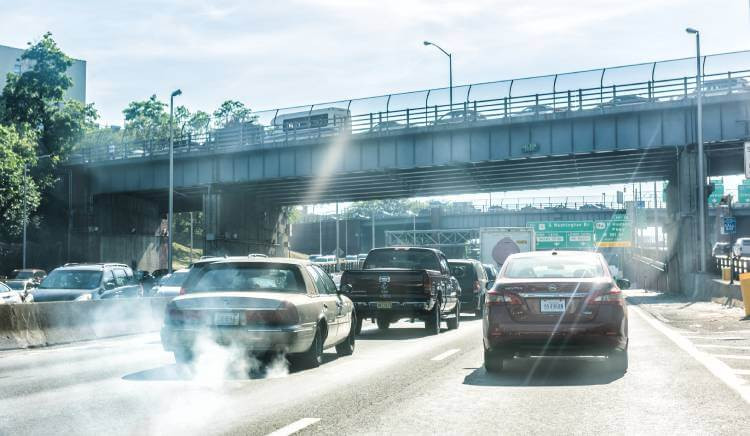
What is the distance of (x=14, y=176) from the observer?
59.8 meters

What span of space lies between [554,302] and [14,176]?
5430cm

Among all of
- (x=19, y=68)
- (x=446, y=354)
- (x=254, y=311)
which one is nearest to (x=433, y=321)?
(x=446, y=354)

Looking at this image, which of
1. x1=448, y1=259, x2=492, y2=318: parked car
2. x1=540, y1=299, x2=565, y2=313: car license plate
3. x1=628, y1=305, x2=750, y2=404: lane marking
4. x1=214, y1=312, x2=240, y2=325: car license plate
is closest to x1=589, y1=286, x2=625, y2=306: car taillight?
x1=540, y1=299, x2=565, y2=313: car license plate

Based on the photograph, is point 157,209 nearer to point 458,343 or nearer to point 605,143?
point 605,143

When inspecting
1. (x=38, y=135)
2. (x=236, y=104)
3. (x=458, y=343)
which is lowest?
(x=458, y=343)

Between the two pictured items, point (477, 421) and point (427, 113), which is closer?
point (477, 421)

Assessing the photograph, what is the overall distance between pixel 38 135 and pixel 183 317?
62.8 metres

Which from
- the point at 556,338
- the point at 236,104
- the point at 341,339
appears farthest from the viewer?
the point at 236,104

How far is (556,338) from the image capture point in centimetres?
1148

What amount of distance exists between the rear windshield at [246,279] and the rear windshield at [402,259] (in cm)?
883

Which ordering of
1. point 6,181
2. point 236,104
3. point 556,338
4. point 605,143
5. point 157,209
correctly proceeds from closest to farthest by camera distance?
point 556,338 < point 605,143 < point 6,181 < point 157,209 < point 236,104

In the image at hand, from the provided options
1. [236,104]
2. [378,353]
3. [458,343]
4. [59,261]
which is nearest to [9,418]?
[378,353]

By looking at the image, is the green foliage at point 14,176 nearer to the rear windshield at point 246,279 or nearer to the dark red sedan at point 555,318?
the rear windshield at point 246,279

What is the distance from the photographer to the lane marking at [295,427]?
745 cm
